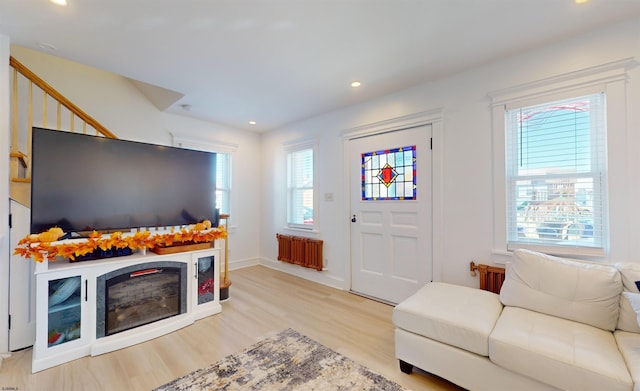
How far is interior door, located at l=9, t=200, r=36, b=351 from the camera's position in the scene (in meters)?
2.13

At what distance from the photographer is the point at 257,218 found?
5.06 meters

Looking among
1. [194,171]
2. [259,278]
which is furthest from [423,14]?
[259,278]

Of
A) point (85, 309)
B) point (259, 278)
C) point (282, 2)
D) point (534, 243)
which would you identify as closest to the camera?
point (282, 2)

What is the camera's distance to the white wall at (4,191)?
6.67ft

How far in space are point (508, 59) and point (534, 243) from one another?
1.69 meters

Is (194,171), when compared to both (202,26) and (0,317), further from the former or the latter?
(0,317)

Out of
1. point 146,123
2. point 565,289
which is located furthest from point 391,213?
point 146,123

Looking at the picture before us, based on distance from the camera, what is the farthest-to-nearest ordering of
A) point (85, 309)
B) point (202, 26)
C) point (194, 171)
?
point (194, 171) → point (85, 309) → point (202, 26)

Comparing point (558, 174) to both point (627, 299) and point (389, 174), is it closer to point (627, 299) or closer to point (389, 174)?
point (627, 299)

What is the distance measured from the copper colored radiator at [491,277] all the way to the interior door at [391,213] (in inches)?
19.9

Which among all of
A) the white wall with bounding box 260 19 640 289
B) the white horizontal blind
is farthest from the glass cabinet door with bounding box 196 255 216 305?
the white horizontal blind

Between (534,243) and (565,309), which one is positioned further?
(534,243)

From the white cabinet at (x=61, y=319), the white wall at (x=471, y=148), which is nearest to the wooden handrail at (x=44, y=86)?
the white cabinet at (x=61, y=319)

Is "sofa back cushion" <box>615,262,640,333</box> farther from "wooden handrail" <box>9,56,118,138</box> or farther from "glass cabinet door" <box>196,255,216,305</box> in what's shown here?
"wooden handrail" <box>9,56,118,138</box>
